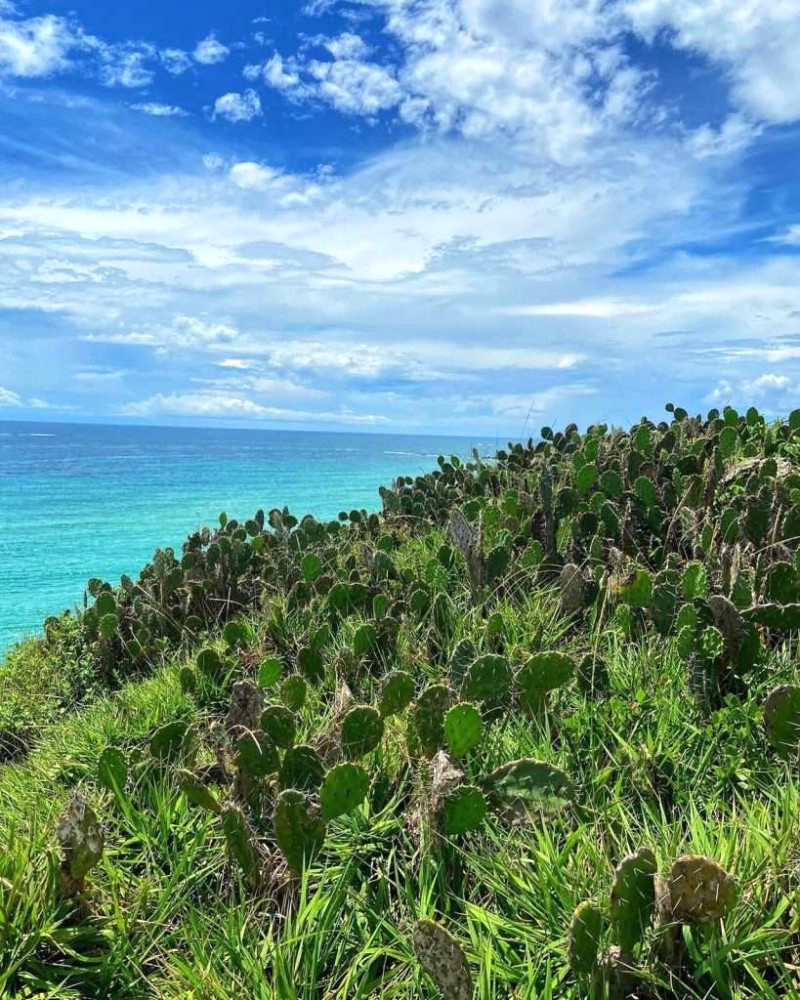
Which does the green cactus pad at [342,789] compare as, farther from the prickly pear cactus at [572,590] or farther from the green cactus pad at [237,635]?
the green cactus pad at [237,635]

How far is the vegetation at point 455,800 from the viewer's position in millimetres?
1793

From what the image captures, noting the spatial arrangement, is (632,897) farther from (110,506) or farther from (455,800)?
(110,506)

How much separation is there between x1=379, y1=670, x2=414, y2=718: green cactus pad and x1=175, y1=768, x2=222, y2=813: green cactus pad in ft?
2.00

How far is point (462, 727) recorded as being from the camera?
92.5 inches

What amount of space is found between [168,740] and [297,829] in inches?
28.9

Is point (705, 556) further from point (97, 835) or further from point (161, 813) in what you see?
point (97, 835)

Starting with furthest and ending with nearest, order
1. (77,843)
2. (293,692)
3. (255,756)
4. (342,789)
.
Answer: (293,692) < (255,756) < (342,789) < (77,843)

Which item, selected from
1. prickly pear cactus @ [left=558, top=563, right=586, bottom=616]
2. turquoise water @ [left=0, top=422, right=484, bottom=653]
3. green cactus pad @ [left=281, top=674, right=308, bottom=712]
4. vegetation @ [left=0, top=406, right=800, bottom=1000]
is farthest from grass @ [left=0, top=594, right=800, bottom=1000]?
turquoise water @ [left=0, top=422, right=484, bottom=653]

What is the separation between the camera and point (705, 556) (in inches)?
156

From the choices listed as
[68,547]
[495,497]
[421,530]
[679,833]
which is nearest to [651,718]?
[679,833]

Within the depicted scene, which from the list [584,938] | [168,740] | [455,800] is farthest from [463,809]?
[168,740]

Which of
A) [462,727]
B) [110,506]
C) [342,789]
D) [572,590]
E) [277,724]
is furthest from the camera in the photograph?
[110,506]

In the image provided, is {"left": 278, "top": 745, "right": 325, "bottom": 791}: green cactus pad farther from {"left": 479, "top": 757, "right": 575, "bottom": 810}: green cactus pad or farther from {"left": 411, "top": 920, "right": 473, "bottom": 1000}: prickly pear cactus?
{"left": 411, "top": 920, "right": 473, "bottom": 1000}: prickly pear cactus

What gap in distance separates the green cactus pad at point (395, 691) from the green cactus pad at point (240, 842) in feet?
2.07
